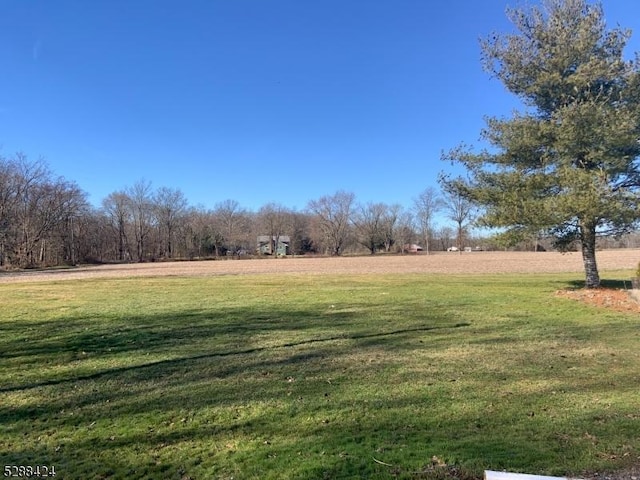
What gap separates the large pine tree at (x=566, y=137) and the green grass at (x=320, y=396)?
4052mm

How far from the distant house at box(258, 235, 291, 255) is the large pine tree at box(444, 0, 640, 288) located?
257ft

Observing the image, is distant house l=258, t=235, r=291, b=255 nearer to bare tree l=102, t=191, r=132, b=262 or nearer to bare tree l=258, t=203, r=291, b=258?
bare tree l=258, t=203, r=291, b=258

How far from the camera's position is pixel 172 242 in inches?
3199

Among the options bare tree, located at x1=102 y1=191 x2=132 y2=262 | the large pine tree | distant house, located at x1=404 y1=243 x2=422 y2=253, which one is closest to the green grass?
the large pine tree

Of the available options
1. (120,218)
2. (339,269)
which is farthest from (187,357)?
(120,218)

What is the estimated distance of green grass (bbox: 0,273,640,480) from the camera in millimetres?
3457

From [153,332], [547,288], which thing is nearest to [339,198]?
[547,288]

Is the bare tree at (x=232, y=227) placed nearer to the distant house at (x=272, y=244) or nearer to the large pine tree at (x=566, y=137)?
the distant house at (x=272, y=244)

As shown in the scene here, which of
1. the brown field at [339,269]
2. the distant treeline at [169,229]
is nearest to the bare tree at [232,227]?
the distant treeline at [169,229]

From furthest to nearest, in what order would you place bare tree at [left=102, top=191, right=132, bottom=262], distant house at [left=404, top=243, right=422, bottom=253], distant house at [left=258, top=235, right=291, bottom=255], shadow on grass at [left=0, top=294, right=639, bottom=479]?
1. distant house at [left=404, top=243, right=422, bottom=253]
2. distant house at [left=258, top=235, right=291, bottom=255]
3. bare tree at [left=102, top=191, right=132, bottom=262]
4. shadow on grass at [left=0, top=294, right=639, bottom=479]

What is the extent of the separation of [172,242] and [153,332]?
75.6 metres

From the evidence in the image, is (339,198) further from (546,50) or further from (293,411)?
(293,411)

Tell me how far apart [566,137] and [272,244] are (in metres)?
84.0

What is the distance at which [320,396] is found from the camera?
197 inches
